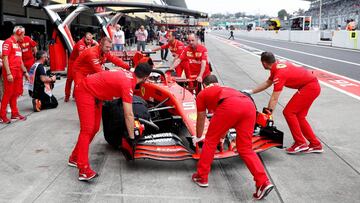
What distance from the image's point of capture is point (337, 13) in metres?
71.3

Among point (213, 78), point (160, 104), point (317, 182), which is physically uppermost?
point (213, 78)

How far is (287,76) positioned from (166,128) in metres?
2.18

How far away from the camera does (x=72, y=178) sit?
5.05 metres

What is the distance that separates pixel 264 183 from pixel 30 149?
3576mm

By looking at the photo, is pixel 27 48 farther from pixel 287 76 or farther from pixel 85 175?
pixel 287 76

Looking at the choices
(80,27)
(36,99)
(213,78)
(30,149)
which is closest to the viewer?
(213,78)

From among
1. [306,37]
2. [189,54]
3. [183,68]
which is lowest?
[183,68]

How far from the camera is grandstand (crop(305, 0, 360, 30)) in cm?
6047

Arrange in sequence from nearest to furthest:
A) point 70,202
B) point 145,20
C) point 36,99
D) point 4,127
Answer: point 70,202, point 4,127, point 36,99, point 145,20

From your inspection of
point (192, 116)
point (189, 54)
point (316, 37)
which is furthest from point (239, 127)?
point (316, 37)

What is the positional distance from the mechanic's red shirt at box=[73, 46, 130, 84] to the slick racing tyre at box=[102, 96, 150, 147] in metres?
1.26

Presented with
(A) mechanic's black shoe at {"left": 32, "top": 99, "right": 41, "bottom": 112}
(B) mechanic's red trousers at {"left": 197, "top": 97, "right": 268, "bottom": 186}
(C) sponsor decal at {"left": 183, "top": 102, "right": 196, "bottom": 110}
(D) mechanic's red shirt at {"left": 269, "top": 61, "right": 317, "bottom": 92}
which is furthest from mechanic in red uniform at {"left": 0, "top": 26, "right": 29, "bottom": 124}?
(D) mechanic's red shirt at {"left": 269, "top": 61, "right": 317, "bottom": 92}

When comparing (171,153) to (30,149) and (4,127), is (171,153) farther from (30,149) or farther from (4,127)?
(4,127)

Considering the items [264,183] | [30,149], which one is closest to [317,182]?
[264,183]
